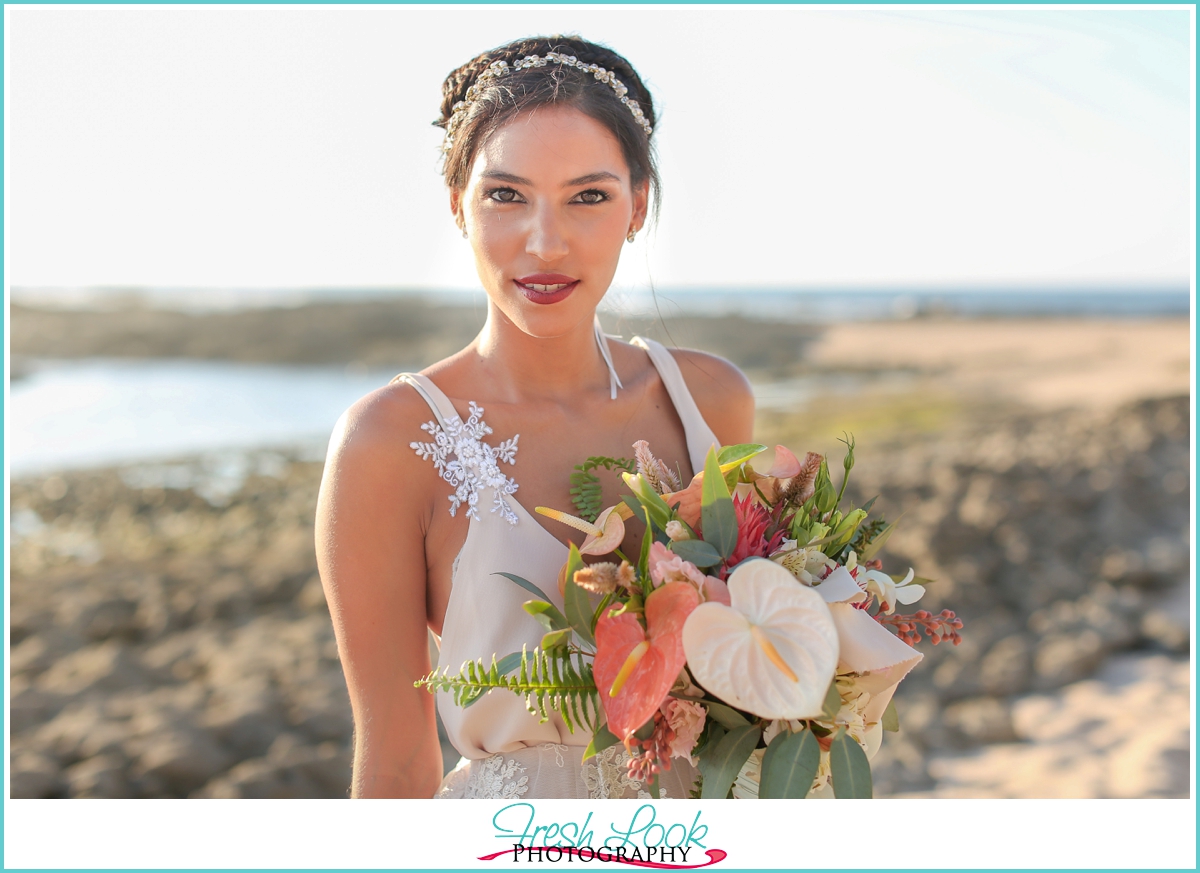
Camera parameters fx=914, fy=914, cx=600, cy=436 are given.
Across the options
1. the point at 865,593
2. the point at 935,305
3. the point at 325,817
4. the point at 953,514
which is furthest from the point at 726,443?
the point at 935,305

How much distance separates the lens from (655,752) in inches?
51.1

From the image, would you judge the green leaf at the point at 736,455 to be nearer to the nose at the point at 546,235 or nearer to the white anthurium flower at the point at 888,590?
the white anthurium flower at the point at 888,590

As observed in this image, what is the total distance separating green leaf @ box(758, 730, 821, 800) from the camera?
1281 mm

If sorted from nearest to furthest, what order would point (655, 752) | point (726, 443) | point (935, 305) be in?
point (655, 752)
point (726, 443)
point (935, 305)

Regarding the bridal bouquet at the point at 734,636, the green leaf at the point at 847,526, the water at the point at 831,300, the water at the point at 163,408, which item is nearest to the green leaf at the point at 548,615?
the bridal bouquet at the point at 734,636

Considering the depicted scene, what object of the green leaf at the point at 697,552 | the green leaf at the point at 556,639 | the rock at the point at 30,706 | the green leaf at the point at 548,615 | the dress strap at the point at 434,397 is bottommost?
the rock at the point at 30,706

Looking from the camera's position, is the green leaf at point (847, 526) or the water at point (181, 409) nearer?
the green leaf at point (847, 526)

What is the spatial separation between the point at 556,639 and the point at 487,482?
515 millimetres

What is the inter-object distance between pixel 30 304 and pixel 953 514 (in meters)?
16.1

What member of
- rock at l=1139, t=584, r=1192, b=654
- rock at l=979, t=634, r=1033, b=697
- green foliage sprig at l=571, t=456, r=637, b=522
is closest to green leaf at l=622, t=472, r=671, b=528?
green foliage sprig at l=571, t=456, r=637, b=522

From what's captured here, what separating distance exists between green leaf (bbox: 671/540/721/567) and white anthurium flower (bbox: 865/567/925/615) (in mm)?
287

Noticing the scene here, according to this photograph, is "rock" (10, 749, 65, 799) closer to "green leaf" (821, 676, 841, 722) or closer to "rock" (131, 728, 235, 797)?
"rock" (131, 728, 235, 797)

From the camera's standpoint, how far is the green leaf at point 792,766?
1281mm

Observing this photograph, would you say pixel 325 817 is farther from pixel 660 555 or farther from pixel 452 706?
pixel 660 555
